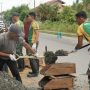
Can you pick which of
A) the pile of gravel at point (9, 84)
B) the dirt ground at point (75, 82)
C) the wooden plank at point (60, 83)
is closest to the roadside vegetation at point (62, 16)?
the dirt ground at point (75, 82)

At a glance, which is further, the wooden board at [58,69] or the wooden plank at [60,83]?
the wooden board at [58,69]

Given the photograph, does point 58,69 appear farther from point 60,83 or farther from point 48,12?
point 48,12

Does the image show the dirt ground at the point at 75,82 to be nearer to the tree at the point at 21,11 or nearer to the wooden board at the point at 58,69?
the wooden board at the point at 58,69

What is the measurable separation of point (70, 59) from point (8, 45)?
7.46 metres

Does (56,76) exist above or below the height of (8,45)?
below

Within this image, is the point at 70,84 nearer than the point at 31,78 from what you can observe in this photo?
Yes

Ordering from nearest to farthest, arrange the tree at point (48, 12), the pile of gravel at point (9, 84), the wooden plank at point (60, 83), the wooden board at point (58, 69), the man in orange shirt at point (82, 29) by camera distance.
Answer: the pile of gravel at point (9, 84) → the man in orange shirt at point (82, 29) → the wooden plank at point (60, 83) → the wooden board at point (58, 69) → the tree at point (48, 12)

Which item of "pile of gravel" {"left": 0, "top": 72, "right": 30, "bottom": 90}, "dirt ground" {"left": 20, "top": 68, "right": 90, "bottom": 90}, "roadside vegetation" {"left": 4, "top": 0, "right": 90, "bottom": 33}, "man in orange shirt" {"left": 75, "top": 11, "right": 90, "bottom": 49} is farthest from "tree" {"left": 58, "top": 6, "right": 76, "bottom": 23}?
"pile of gravel" {"left": 0, "top": 72, "right": 30, "bottom": 90}

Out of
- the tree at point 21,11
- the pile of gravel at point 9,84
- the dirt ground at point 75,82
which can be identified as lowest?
the tree at point 21,11

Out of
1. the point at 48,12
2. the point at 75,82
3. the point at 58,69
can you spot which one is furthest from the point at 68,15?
the point at 58,69

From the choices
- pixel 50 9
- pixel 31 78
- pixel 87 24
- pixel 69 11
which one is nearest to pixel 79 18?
pixel 87 24

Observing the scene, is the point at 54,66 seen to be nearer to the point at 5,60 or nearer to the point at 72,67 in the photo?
the point at 72,67

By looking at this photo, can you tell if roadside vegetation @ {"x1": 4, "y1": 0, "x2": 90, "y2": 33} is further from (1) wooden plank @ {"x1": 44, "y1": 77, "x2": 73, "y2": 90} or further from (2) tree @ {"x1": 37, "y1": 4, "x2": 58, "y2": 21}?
(1) wooden plank @ {"x1": 44, "y1": 77, "x2": 73, "y2": 90}

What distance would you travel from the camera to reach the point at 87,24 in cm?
823
